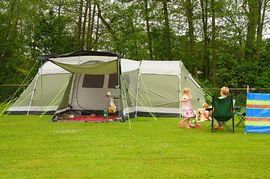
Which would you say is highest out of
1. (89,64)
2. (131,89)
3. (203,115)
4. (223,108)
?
(89,64)

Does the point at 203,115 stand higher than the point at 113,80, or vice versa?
the point at 113,80

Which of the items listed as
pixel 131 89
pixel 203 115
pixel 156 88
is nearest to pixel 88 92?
pixel 131 89

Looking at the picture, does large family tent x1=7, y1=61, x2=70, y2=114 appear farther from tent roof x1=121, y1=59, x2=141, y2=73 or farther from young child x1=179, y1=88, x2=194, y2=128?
young child x1=179, y1=88, x2=194, y2=128

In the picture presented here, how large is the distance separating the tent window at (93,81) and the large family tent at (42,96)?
0.71 meters

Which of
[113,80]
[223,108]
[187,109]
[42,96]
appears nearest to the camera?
[223,108]

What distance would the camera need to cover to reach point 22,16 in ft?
64.8

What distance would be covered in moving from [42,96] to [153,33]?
29.6 ft

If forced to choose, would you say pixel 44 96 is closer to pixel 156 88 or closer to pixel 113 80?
pixel 113 80

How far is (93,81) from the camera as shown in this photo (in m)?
12.0

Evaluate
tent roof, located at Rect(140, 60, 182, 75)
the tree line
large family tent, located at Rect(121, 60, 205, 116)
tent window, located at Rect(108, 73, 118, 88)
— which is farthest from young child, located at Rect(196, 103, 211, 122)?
the tree line

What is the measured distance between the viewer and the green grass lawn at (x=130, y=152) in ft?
15.6

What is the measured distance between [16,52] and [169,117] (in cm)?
1204

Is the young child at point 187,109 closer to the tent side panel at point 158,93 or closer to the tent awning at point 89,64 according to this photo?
the tent awning at point 89,64

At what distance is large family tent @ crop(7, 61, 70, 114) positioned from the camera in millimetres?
12227
